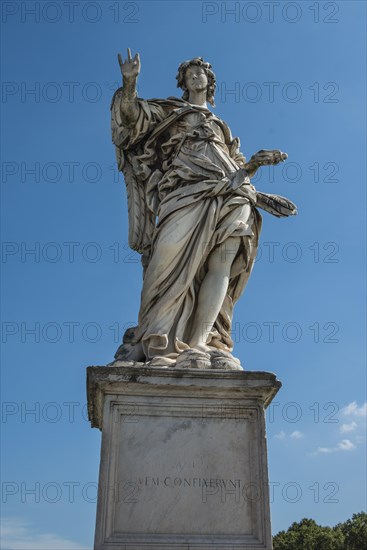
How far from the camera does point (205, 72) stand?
842cm

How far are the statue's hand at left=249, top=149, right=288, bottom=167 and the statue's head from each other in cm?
167

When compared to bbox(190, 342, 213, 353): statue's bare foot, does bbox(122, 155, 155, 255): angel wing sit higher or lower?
higher

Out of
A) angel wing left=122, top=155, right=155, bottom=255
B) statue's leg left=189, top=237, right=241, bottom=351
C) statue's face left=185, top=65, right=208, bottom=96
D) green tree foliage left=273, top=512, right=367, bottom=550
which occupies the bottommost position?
green tree foliage left=273, top=512, right=367, bottom=550

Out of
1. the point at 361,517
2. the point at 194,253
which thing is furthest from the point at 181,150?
the point at 361,517

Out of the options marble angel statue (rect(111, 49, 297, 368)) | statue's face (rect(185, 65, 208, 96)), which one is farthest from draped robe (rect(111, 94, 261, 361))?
statue's face (rect(185, 65, 208, 96))

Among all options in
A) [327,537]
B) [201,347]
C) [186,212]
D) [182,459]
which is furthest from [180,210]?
[327,537]

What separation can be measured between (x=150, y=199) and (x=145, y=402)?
2.85m

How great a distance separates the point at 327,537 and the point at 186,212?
98.9 feet

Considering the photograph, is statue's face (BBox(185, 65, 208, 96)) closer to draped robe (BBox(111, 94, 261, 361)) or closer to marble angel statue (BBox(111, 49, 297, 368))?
marble angel statue (BBox(111, 49, 297, 368))

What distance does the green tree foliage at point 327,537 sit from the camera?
102 feet

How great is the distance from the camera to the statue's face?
8305mm

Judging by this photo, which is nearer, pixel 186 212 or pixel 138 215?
pixel 186 212

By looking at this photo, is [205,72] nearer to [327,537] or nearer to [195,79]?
[195,79]

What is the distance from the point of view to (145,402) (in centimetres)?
580
